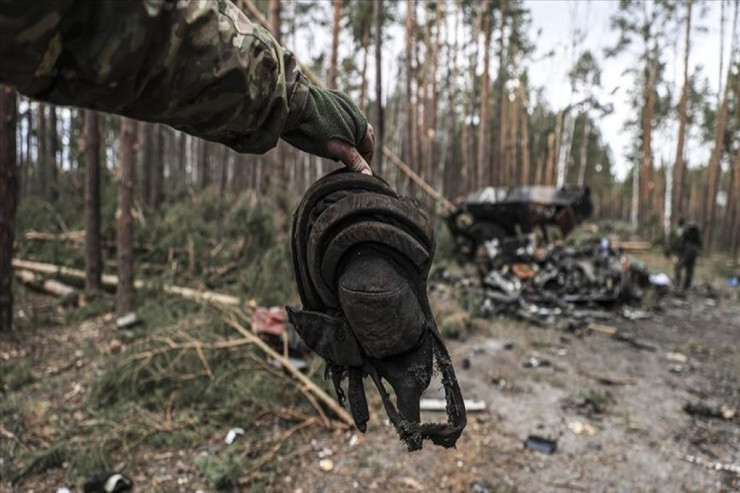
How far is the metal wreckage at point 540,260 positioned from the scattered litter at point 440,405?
337 centimetres

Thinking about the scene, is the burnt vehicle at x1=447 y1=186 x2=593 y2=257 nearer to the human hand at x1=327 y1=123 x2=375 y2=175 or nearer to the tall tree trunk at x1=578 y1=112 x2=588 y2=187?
the human hand at x1=327 y1=123 x2=375 y2=175

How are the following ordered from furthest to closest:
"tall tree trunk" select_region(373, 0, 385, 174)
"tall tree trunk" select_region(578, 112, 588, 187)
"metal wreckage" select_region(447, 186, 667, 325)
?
1. "tall tree trunk" select_region(578, 112, 588, 187)
2. "tall tree trunk" select_region(373, 0, 385, 174)
3. "metal wreckage" select_region(447, 186, 667, 325)

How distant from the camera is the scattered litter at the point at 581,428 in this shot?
419 cm

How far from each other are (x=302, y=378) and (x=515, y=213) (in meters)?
8.23

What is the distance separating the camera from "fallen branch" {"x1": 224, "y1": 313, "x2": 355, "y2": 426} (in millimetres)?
4105

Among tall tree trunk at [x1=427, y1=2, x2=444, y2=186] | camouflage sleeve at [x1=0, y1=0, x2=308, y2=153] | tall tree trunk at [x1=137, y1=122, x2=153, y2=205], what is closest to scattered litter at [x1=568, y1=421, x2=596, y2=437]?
camouflage sleeve at [x1=0, y1=0, x2=308, y2=153]

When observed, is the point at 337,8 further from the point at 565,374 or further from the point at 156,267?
the point at 565,374

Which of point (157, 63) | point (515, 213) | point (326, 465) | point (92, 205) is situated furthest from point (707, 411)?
point (92, 205)

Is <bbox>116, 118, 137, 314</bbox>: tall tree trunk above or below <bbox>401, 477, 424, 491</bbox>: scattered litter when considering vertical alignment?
above

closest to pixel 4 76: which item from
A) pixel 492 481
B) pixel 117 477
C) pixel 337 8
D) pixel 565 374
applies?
pixel 117 477

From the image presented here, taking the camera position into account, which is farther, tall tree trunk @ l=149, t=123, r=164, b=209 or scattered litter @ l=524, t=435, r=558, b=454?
tall tree trunk @ l=149, t=123, r=164, b=209

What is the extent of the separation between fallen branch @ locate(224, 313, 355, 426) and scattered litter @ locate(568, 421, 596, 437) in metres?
1.96

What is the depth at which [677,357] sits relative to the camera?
6.38 m

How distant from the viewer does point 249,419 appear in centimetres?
398
